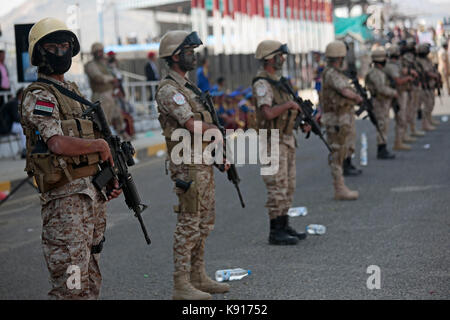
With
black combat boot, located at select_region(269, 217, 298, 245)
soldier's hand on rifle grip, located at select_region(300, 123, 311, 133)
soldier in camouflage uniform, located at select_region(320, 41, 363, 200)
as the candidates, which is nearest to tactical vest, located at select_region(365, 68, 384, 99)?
soldier in camouflage uniform, located at select_region(320, 41, 363, 200)

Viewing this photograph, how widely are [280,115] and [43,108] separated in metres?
3.26

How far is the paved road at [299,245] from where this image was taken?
516 cm

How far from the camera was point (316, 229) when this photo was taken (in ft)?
22.6

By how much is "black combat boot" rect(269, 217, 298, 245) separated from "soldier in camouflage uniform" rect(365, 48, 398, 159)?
18.3 feet

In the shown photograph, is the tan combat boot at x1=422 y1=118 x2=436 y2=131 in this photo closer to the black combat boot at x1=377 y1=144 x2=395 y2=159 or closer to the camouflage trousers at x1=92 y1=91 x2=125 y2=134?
the black combat boot at x1=377 y1=144 x2=395 y2=159

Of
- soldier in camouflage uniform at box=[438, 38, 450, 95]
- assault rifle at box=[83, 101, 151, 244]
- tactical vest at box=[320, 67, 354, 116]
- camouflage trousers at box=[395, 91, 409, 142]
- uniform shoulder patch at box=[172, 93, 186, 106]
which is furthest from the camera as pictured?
soldier in camouflage uniform at box=[438, 38, 450, 95]

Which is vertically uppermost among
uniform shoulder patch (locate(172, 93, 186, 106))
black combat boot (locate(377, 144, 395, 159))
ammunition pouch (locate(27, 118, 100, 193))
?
uniform shoulder patch (locate(172, 93, 186, 106))

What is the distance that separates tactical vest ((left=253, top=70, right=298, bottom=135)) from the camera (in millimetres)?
6504

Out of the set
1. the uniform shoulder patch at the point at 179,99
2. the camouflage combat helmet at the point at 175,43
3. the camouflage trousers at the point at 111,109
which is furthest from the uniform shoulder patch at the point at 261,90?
the camouflage trousers at the point at 111,109

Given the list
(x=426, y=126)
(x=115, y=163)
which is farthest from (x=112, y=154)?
(x=426, y=126)

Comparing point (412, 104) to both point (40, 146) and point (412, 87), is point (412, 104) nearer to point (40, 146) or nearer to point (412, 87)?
point (412, 87)

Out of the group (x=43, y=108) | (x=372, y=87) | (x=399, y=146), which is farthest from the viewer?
(x=399, y=146)

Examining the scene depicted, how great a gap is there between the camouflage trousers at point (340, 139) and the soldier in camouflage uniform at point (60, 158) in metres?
5.13

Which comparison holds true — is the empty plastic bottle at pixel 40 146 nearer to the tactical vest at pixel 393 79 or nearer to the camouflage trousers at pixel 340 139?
the camouflage trousers at pixel 340 139
